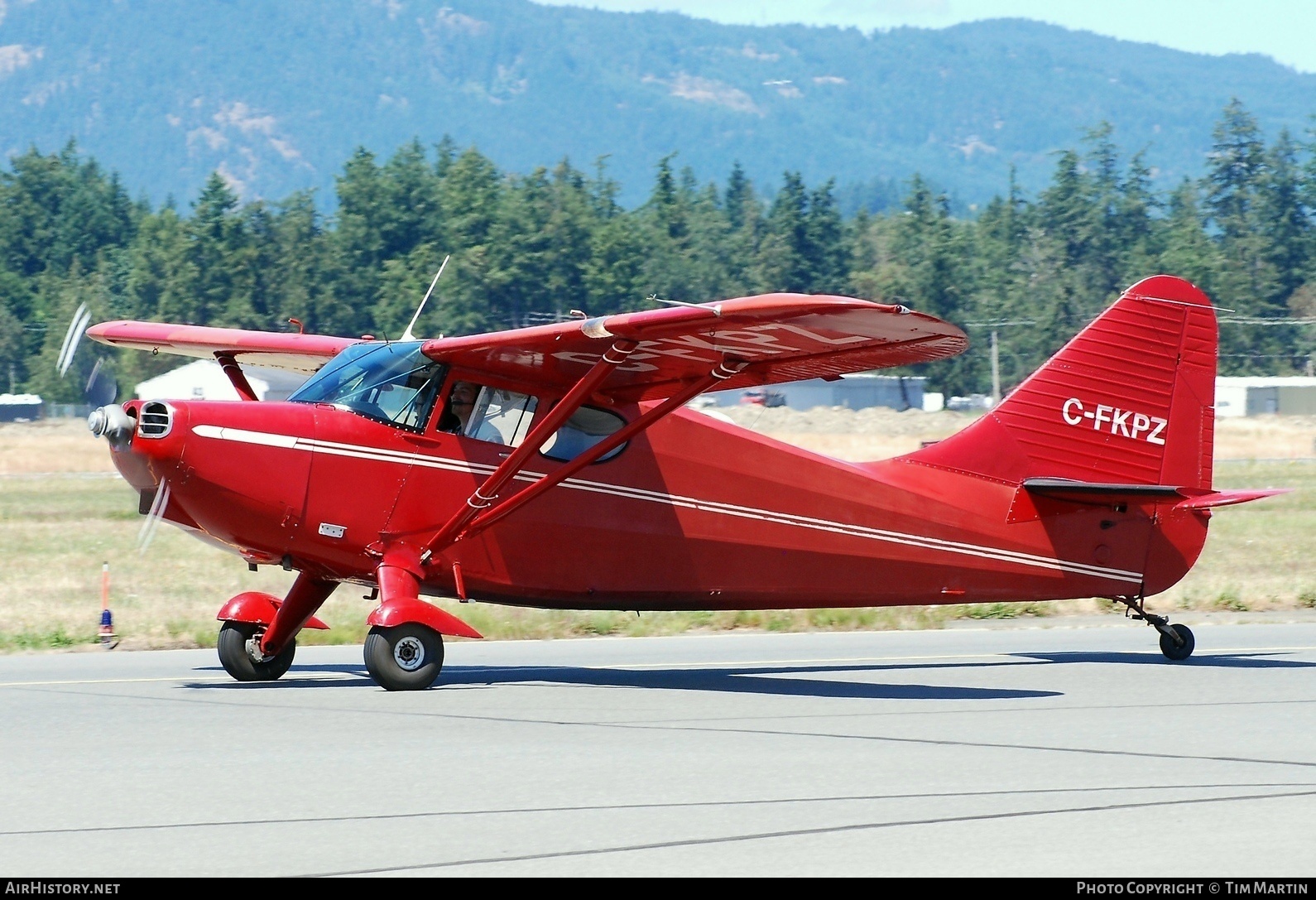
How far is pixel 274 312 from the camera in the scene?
100188mm

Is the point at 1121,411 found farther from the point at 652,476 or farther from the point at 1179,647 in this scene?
the point at 652,476

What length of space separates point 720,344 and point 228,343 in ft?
16.0

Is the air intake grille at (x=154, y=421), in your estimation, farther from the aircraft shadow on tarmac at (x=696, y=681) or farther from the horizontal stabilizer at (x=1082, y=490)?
the horizontal stabilizer at (x=1082, y=490)

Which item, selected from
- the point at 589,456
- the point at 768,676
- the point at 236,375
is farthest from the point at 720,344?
the point at 236,375

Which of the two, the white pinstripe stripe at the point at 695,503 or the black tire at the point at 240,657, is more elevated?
the white pinstripe stripe at the point at 695,503

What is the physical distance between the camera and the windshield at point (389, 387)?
11.9 m

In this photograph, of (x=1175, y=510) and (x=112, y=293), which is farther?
(x=112, y=293)

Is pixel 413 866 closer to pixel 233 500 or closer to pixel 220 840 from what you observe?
pixel 220 840

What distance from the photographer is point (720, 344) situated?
11.3 metres

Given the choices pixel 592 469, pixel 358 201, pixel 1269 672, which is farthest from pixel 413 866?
pixel 358 201

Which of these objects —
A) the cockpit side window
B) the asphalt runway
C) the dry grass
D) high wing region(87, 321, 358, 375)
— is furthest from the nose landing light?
the dry grass

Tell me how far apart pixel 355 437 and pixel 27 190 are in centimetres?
12580

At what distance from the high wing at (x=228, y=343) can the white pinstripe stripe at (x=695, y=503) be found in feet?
6.71

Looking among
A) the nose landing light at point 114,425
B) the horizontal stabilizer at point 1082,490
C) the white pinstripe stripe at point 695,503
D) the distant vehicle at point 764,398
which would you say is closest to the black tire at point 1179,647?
the white pinstripe stripe at point 695,503
